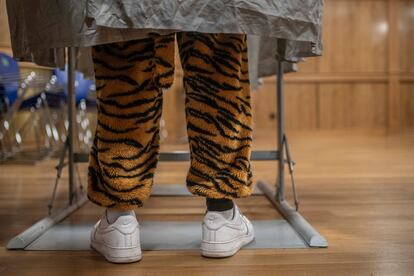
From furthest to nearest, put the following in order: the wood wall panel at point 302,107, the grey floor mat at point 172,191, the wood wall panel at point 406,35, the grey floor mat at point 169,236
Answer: the wood wall panel at point 406,35, the wood wall panel at point 302,107, the grey floor mat at point 172,191, the grey floor mat at point 169,236

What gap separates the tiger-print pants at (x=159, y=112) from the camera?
3.26 ft

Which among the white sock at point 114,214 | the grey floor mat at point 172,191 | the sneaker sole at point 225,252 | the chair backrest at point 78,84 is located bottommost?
the grey floor mat at point 172,191

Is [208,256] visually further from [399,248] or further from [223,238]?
[399,248]

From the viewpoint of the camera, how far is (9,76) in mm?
2852

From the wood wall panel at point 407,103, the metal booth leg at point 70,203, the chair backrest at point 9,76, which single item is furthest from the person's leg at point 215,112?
the wood wall panel at point 407,103

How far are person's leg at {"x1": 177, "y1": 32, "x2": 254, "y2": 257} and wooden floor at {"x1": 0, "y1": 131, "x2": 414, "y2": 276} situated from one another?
9 centimetres

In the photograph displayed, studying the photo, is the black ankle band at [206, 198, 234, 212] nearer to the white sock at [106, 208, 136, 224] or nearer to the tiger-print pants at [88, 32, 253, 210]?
the tiger-print pants at [88, 32, 253, 210]

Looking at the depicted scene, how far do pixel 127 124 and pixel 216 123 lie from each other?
0.18m

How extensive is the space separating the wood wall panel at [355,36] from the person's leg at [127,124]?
18.3ft

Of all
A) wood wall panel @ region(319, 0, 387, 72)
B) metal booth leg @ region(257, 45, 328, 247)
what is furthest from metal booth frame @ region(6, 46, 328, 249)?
wood wall panel @ region(319, 0, 387, 72)

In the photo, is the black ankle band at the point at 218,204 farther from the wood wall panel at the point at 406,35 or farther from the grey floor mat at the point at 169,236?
the wood wall panel at the point at 406,35

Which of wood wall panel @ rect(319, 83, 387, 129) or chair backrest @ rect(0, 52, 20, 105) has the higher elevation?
chair backrest @ rect(0, 52, 20, 105)

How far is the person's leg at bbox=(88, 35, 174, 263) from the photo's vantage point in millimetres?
988

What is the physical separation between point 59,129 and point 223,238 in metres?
3.38
